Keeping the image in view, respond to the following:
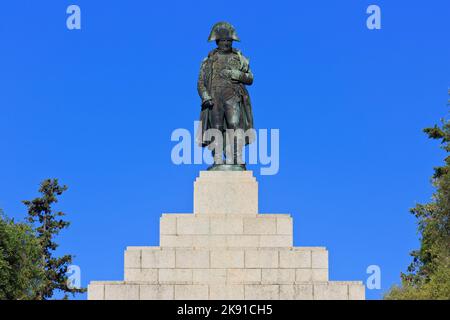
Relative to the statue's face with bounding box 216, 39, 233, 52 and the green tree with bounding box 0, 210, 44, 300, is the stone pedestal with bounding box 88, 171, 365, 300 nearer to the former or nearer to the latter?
the statue's face with bounding box 216, 39, 233, 52

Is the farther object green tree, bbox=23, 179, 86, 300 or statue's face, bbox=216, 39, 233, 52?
green tree, bbox=23, 179, 86, 300

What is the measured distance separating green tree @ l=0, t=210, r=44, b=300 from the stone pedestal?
20326 mm

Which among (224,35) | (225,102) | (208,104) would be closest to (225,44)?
(224,35)

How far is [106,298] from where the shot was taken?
A: 111 feet

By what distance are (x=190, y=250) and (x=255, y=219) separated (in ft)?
8.20

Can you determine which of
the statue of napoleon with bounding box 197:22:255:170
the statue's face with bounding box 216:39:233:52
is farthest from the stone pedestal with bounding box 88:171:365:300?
the statue's face with bounding box 216:39:233:52

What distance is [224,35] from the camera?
3788 cm

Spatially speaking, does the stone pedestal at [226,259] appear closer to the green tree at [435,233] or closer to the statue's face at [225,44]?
the statue's face at [225,44]

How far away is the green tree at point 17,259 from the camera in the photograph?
5434cm

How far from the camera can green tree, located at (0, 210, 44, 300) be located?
178ft

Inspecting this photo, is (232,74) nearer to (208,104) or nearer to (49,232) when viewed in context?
(208,104)

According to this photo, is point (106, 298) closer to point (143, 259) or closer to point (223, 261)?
point (143, 259)

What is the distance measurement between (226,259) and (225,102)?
5.79 m

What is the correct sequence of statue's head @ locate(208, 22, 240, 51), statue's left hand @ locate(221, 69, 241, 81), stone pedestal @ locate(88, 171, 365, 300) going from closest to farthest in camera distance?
stone pedestal @ locate(88, 171, 365, 300) → statue's left hand @ locate(221, 69, 241, 81) → statue's head @ locate(208, 22, 240, 51)
